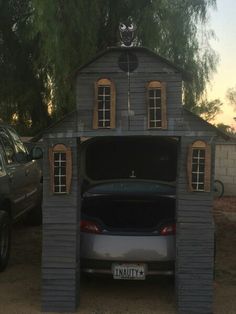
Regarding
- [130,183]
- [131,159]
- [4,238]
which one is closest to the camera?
[130,183]

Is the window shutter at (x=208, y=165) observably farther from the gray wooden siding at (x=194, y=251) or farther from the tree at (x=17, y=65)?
the tree at (x=17, y=65)

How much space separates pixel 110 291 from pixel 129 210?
3.56 ft

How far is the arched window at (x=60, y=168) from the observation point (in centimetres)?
505

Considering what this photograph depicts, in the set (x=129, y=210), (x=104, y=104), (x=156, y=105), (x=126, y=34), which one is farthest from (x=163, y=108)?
(x=129, y=210)

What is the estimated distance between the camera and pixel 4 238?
6.77 metres

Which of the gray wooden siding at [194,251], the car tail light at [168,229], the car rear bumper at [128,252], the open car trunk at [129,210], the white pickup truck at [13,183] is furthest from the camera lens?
the white pickup truck at [13,183]

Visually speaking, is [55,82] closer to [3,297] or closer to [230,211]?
[230,211]

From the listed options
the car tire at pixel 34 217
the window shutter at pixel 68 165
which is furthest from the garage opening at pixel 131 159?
the car tire at pixel 34 217

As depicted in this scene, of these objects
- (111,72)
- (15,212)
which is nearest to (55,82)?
(15,212)

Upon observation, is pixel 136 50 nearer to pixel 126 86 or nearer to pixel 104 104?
pixel 126 86

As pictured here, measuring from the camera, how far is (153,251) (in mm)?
Result: 5344

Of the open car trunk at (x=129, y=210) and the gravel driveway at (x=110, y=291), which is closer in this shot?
the gravel driveway at (x=110, y=291)

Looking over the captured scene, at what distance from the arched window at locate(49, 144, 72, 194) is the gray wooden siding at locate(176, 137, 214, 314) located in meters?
1.09

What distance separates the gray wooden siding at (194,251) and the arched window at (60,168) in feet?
3.56
